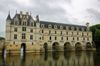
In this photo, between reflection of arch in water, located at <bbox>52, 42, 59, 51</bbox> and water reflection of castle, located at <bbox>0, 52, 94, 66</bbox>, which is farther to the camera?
reflection of arch in water, located at <bbox>52, 42, 59, 51</bbox>

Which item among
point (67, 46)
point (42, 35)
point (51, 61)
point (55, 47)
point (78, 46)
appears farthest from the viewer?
point (78, 46)

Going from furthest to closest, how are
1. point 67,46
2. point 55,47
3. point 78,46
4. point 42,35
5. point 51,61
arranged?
point 78,46
point 67,46
point 55,47
point 42,35
point 51,61

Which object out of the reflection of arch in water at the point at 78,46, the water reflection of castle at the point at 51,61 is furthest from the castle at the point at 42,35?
the water reflection of castle at the point at 51,61

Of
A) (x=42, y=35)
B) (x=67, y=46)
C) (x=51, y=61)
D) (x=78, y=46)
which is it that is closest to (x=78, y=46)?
(x=78, y=46)

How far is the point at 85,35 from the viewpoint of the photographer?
8112cm

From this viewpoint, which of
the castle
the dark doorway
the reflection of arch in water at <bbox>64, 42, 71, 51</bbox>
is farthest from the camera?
the dark doorway

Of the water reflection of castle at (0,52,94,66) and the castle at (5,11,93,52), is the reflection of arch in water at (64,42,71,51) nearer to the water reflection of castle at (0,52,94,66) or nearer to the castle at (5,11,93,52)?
the castle at (5,11,93,52)

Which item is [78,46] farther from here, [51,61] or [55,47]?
[51,61]

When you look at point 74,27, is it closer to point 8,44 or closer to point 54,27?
point 54,27

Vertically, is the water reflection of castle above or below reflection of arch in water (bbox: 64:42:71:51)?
below

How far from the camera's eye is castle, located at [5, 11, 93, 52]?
2360 inches

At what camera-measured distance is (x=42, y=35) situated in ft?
222

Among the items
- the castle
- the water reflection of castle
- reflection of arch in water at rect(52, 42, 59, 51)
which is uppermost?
the castle

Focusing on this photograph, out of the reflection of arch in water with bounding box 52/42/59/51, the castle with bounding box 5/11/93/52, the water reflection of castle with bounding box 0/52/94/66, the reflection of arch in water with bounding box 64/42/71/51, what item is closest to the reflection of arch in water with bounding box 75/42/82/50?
the castle with bounding box 5/11/93/52
